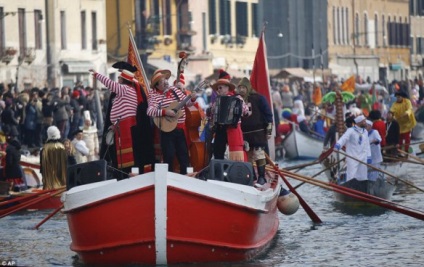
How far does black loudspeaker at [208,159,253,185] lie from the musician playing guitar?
2.38 feet

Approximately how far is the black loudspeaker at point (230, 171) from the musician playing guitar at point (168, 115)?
0.72 m

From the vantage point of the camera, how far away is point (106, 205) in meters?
20.7

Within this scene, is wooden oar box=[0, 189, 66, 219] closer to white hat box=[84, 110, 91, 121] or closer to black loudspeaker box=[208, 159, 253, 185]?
black loudspeaker box=[208, 159, 253, 185]

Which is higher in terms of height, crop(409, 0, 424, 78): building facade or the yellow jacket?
crop(409, 0, 424, 78): building facade

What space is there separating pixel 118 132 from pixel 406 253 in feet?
13.5

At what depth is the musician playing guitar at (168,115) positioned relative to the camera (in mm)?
21750

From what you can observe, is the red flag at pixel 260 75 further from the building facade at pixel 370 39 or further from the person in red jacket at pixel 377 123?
the building facade at pixel 370 39

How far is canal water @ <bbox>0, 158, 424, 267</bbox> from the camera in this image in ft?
74.9

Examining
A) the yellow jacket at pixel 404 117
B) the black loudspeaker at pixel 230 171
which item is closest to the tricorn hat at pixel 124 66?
the black loudspeaker at pixel 230 171

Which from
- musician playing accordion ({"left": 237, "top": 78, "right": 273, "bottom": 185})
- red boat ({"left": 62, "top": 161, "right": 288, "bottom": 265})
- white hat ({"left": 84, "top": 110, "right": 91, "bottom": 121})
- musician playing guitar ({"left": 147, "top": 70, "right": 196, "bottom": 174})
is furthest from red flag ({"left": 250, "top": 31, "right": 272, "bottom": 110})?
white hat ({"left": 84, "top": 110, "right": 91, "bottom": 121})

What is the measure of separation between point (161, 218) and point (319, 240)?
5287mm

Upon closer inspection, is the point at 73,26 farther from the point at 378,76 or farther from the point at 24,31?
the point at 378,76

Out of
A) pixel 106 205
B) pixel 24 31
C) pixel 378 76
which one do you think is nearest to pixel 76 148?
pixel 106 205

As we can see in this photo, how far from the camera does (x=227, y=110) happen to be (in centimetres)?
2255
